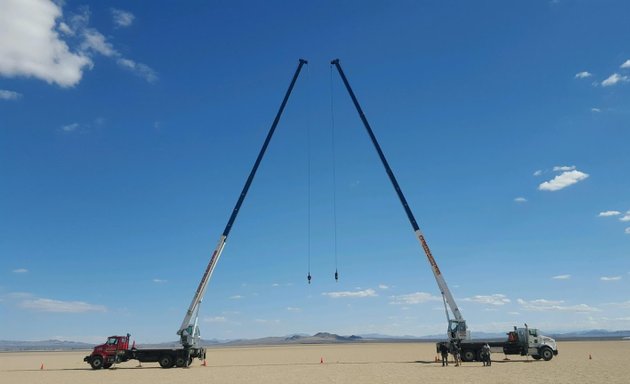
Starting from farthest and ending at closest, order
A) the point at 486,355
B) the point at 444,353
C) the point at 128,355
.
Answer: the point at 128,355
the point at 444,353
the point at 486,355

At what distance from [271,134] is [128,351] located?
26.7m

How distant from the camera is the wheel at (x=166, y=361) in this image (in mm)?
37031

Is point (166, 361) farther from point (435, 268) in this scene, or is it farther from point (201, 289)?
point (435, 268)

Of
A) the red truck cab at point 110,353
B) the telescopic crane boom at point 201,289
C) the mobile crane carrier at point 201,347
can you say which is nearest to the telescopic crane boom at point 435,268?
the mobile crane carrier at point 201,347

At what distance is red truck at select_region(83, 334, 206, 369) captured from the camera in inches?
1448

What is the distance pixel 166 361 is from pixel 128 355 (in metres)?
2.89

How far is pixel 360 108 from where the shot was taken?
181ft

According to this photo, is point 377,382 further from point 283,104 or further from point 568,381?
point 283,104

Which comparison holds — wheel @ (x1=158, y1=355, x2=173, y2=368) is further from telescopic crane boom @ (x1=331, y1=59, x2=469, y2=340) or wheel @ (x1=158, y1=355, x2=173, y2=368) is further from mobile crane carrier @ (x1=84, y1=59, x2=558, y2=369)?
telescopic crane boom @ (x1=331, y1=59, x2=469, y2=340)

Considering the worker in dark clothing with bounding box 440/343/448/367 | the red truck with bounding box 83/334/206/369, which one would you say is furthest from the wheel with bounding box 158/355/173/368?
the worker in dark clothing with bounding box 440/343/448/367

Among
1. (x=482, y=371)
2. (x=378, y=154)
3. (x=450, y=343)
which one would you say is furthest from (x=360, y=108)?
(x=482, y=371)

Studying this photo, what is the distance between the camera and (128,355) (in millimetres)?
36844

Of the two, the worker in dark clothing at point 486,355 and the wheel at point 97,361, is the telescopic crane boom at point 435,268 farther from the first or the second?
the wheel at point 97,361

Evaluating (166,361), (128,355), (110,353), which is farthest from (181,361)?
(110,353)
